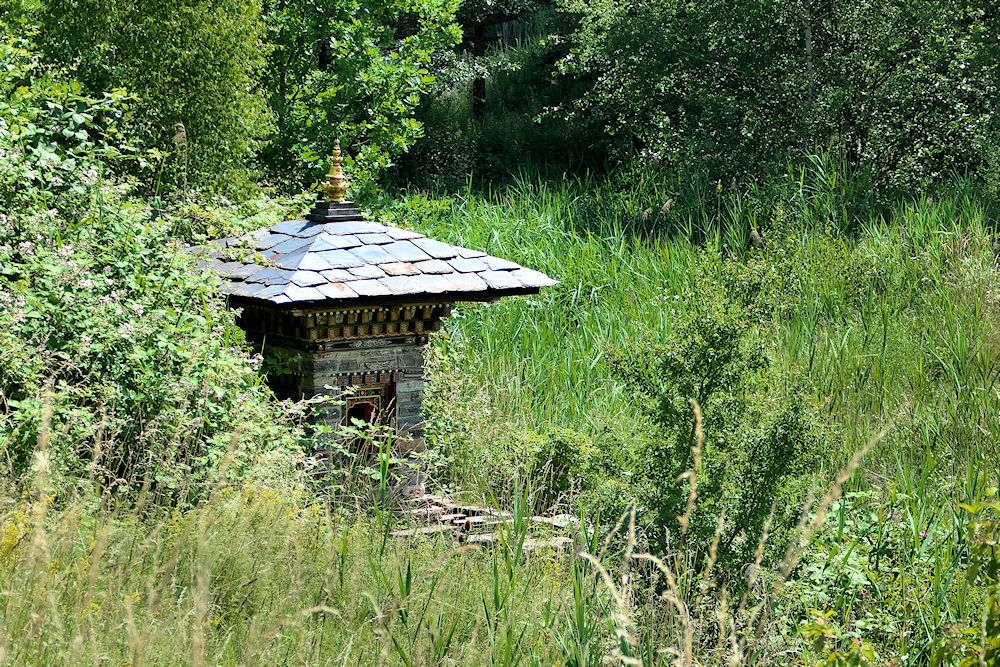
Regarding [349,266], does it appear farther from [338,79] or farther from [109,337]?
[338,79]

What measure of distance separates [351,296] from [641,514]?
2148mm

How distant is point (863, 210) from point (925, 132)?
252cm

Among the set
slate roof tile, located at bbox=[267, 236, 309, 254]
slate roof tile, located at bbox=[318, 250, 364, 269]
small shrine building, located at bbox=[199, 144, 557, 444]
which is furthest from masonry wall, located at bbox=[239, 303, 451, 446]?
slate roof tile, located at bbox=[267, 236, 309, 254]

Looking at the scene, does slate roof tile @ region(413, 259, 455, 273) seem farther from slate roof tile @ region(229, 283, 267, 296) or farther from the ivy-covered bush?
the ivy-covered bush

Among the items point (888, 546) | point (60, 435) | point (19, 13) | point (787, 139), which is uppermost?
point (19, 13)

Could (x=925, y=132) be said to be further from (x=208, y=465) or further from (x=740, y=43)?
(x=208, y=465)

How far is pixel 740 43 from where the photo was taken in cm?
1460

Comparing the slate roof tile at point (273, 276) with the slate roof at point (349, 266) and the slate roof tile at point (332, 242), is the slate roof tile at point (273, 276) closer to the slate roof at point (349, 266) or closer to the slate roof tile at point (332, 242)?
the slate roof at point (349, 266)

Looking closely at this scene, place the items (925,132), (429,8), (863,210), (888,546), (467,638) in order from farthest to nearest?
(925,132) → (863,210) → (429,8) → (888,546) → (467,638)

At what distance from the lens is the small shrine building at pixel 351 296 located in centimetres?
602

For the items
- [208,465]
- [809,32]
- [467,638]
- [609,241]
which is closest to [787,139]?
[809,32]

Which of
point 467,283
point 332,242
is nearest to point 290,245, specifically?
point 332,242

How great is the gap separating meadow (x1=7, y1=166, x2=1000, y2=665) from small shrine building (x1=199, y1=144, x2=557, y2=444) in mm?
700

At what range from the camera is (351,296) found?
5.86m
